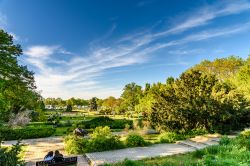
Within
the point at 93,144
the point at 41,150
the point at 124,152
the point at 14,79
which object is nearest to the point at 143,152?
the point at 124,152

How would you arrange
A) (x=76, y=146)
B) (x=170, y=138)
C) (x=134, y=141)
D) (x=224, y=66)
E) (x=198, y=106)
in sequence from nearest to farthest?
1. (x=76, y=146)
2. (x=134, y=141)
3. (x=170, y=138)
4. (x=198, y=106)
5. (x=224, y=66)

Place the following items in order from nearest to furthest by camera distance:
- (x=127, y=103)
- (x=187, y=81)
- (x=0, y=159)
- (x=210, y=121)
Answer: (x=0, y=159) → (x=210, y=121) → (x=187, y=81) → (x=127, y=103)

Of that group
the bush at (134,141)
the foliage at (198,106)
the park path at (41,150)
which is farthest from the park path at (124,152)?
the foliage at (198,106)

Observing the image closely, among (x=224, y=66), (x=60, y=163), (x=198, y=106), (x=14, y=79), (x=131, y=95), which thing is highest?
(x=224, y=66)

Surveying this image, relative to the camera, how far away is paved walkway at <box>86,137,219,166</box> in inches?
507

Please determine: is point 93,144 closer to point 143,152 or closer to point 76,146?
point 76,146

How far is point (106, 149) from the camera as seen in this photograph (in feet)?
50.3

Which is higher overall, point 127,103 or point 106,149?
point 127,103

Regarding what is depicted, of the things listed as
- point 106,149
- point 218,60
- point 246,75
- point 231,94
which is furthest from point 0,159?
point 218,60

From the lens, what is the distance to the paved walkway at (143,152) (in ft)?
42.3

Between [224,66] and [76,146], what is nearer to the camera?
[76,146]

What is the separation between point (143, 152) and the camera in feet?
47.2

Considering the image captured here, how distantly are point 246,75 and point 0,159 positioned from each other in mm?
40144

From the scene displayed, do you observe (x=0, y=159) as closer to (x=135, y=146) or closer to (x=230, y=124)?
(x=135, y=146)
